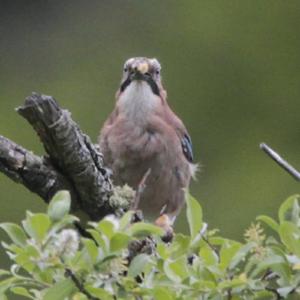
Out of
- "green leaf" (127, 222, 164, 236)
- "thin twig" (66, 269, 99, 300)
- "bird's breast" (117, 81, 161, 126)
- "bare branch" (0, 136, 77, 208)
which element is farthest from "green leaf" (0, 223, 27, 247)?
"bird's breast" (117, 81, 161, 126)

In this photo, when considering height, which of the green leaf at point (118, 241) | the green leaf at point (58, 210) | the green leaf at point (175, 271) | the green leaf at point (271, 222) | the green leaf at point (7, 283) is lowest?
the green leaf at point (7, 283)

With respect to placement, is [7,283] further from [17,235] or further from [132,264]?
[132,264]

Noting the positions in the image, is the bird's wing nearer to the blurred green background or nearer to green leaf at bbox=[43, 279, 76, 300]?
green leaf at bbox=[43, 279, 76, 300]

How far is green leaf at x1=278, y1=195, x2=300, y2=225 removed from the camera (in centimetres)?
316

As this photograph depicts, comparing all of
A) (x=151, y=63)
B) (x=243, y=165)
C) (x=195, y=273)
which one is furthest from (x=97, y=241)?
(x=243, y=165)

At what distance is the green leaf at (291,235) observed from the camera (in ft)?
10.1

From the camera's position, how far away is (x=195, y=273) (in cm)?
312

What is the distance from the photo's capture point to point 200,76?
11.8m

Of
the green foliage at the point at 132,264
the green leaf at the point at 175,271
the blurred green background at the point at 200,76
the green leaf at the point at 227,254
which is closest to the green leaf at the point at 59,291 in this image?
the green foliage at the point at 132,264

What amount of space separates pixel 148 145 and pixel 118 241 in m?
2.35

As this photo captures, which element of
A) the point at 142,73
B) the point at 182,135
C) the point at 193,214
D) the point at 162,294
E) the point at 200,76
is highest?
the point at 200,76

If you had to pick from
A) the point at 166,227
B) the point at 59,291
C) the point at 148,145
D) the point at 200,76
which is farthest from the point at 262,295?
the point at 200,76

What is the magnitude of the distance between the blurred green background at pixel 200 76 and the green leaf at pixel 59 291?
7125 millimetres

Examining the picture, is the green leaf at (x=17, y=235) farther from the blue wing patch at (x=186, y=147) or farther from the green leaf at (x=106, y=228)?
the blue wing patch at (x=186, y=147)
